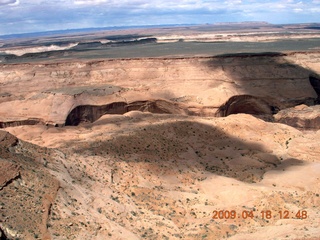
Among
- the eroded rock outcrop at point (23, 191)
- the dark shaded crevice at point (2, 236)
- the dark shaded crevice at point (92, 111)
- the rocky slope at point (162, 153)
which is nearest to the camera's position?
the dark shaded crevice at point (2, 236)

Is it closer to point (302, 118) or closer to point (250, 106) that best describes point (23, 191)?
point (302, 118)

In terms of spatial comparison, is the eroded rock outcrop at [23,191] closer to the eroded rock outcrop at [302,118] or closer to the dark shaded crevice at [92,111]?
the dark shaded crevice at [92,111]

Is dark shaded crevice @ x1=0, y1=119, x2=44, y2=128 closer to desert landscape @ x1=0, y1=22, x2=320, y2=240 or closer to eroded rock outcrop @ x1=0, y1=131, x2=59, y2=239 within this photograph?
desert landscape @ x1=0, y1=22, x2=320, y2=240
